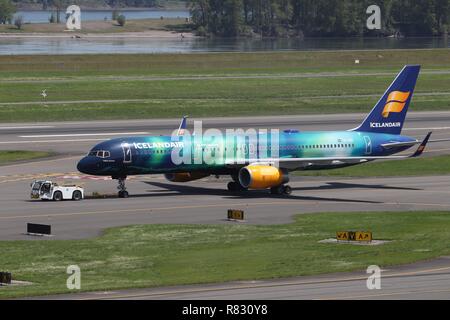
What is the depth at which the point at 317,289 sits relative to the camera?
145ft

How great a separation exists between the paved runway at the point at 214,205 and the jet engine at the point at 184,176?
0.98 m

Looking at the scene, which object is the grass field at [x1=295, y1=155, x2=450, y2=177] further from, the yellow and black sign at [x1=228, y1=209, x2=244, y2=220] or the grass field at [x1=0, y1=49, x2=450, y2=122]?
the grass field at [x1=0, y1=49, x2=450, y2=122]

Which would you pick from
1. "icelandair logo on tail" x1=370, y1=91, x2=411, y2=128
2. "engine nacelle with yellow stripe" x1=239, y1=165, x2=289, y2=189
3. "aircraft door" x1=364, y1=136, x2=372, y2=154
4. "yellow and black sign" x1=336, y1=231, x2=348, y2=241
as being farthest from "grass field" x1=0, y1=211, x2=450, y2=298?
"icelandair logo on tail" x1=370, y1=91, x2=411, y2=128

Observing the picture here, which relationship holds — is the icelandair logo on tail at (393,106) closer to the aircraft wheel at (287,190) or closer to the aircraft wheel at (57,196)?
the aircraft wheel at (287,190)

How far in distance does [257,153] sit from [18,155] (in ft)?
90.6

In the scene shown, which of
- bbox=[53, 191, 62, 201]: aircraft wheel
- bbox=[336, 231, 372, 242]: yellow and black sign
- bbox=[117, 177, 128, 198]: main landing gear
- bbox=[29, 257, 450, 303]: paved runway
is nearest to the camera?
bbox=[29, 257, 450, 303]: paved runway

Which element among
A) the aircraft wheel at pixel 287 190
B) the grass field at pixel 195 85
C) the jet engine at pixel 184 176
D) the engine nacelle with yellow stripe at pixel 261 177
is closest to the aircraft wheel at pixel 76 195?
the jet engine at pixel 184 176

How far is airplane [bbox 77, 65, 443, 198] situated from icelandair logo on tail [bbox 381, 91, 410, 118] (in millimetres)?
79

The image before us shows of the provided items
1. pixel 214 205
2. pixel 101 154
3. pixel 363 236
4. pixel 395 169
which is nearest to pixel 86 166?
pixel 101 154

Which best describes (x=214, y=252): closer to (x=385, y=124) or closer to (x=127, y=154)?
(x=127, y=154)

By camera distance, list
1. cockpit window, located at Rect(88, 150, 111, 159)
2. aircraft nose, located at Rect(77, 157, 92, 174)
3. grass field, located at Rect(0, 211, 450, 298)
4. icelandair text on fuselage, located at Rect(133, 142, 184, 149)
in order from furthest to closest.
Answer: icelandair text on fuselage, located at Rect(133, 142, 184, 149), aircraft nose, located at Rect(77, 157, 92, 174), cockpit window, located at Rect(88, 150, 111, 159), grass field, located at Rect(0, 211, 450, 298)

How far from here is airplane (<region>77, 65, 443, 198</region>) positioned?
75.8 metres
